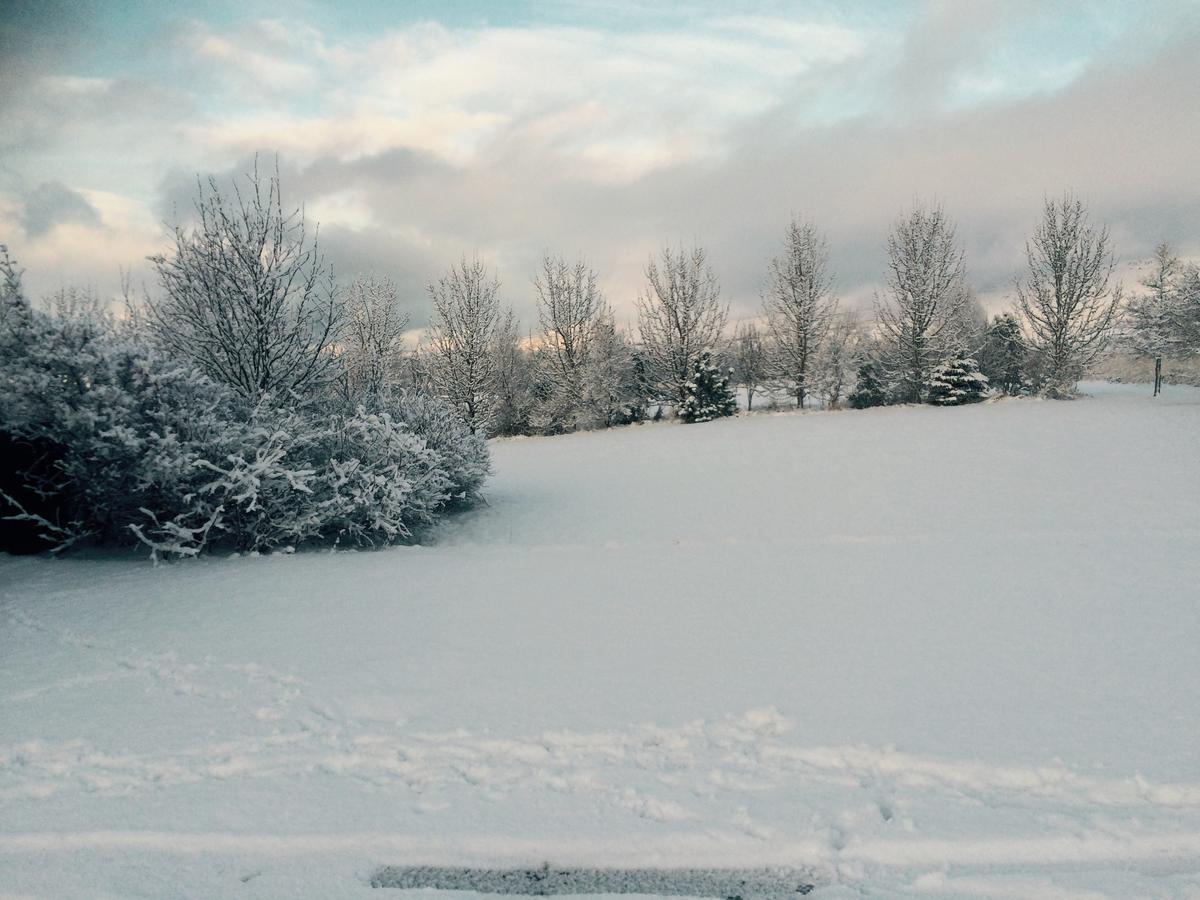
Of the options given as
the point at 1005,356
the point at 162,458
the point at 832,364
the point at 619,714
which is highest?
the point at 1005,356

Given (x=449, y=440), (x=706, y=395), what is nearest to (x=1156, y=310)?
(x=706, y=395)

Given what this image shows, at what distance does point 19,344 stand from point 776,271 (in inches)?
1202

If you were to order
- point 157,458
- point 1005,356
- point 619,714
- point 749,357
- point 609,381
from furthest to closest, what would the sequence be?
point 749,357 < point 1005,356 < point 609,381 < point 157,458 < point 619,714

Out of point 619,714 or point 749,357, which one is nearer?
point 619,714

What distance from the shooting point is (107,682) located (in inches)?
192

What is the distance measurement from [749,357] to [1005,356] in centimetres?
1580

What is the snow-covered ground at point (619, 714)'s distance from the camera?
2961mm

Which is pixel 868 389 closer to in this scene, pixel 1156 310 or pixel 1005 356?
pixel 1005 356

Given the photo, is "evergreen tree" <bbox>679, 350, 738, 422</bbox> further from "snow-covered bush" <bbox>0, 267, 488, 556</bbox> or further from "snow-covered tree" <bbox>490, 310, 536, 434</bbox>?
"snow-covered bush" <bbox>0, 267, 488, 556</bbox>

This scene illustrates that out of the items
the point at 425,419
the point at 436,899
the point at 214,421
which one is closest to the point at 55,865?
the point at 436,899

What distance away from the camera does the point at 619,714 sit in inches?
171

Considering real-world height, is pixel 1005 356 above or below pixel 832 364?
above

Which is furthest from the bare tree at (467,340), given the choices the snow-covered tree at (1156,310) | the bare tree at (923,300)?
the snow-covered tree at (1156,310)

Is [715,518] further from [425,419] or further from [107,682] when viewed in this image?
[107,682]
